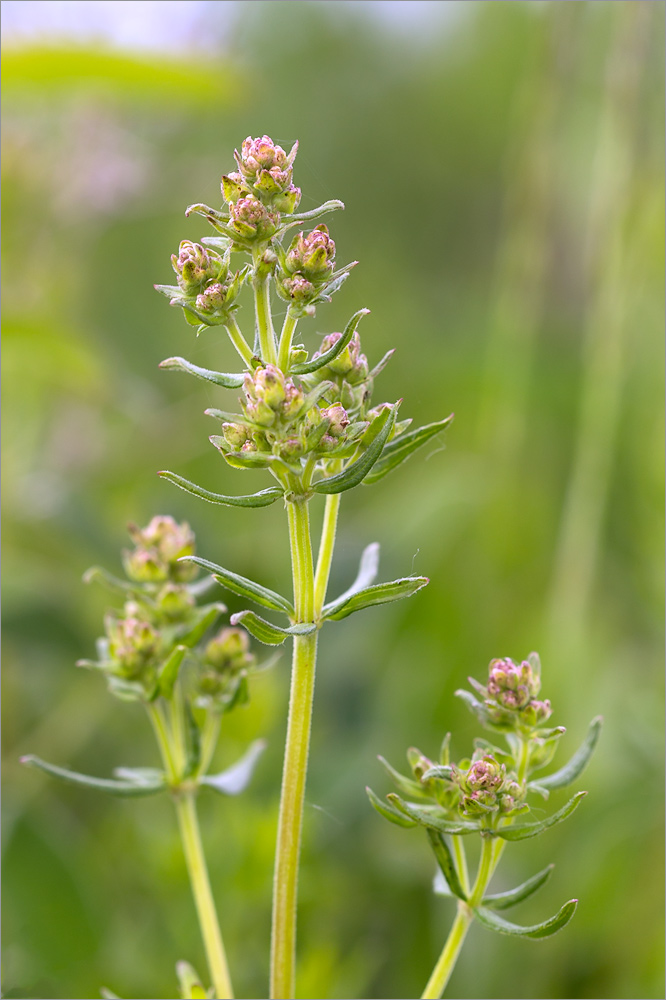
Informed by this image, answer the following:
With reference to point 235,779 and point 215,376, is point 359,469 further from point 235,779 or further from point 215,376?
point 235,779

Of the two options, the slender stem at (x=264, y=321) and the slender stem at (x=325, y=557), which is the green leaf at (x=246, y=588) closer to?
the slender stem at (x=325, y=557)

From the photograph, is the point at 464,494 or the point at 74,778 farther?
the point at 464,494

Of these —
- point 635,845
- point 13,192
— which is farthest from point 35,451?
point 635,845

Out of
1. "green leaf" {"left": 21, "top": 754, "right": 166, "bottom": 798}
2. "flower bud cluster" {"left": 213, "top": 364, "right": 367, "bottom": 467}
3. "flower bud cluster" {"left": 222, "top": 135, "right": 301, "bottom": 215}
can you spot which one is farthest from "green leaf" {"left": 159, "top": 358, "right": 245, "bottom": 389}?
"green leaf" {"left": 21, "top": 754, "right": 166, "bottom": 798}

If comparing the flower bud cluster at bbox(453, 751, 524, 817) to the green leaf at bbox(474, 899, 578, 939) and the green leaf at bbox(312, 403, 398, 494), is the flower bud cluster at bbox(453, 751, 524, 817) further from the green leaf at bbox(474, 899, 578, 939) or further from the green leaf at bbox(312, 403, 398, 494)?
the green leaf at bbox(312, 403, 398, 494)

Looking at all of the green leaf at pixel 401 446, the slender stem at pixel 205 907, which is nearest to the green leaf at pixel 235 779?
the slender stem at pixel 205 907

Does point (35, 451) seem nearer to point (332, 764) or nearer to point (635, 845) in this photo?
point (332, 764)
